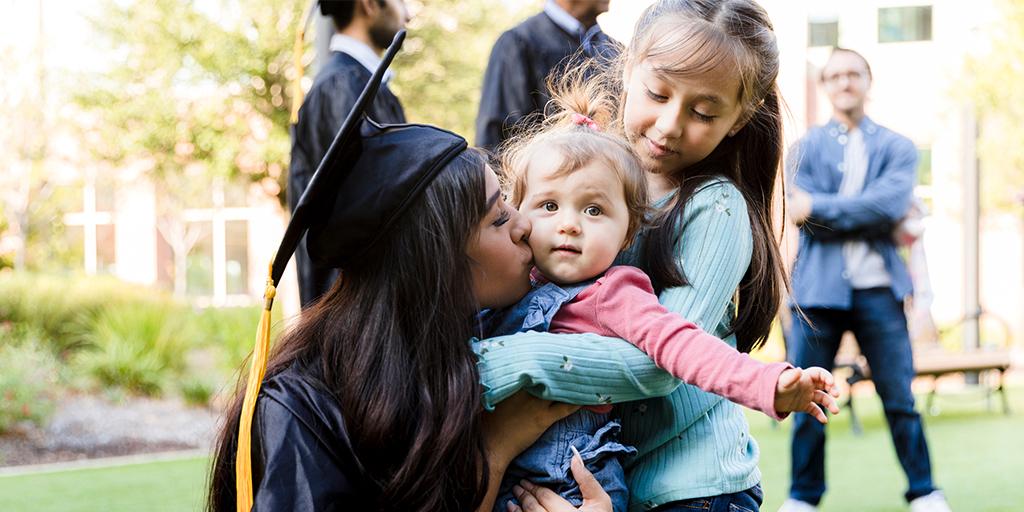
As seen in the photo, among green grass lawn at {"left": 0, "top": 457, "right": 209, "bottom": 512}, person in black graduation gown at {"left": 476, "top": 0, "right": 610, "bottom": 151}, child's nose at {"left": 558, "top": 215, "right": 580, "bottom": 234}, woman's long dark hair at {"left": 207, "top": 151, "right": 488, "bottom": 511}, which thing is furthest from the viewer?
green grass lawn at {"left": 0, "top": 457, "right": 209, "bottom": 512}

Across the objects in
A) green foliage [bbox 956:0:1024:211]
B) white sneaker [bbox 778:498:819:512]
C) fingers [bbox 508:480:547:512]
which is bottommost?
white sneaker [bbox 778:498:819:512]

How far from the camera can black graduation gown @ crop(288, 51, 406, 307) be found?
13.4 feet

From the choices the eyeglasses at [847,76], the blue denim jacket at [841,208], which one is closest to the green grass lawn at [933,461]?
the blue denim jacket at [841,208]

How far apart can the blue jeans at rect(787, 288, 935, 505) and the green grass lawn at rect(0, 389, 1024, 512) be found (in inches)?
28.8

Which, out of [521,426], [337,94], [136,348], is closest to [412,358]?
[521,426]

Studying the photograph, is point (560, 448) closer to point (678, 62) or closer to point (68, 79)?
point (678, 62)

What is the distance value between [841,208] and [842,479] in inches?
89.3

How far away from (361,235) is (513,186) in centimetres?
39

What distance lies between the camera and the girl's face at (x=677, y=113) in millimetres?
2021

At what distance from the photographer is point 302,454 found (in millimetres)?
1707

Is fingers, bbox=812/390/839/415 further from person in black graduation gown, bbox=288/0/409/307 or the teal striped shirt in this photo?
person in black graduation gown, bbox=288/0/409/307

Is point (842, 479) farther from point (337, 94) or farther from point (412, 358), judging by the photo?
point (412, 358)

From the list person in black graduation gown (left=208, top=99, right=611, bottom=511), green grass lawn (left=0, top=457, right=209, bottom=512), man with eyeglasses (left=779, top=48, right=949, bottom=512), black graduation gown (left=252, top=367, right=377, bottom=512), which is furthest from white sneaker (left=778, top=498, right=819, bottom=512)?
black graduation gown (left=252, top=367, right=377, bottom=512)

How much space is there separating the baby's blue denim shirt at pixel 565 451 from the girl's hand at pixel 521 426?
0.03 meters
